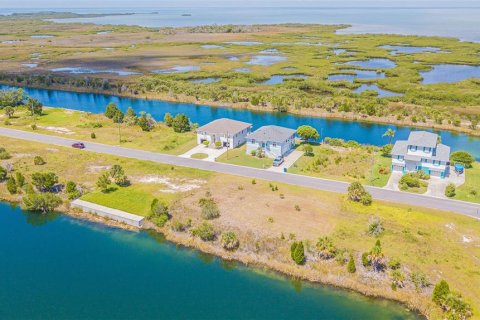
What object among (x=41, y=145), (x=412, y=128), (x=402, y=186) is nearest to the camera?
(x=402, y=186)

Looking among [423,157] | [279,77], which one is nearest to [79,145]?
[423,157]

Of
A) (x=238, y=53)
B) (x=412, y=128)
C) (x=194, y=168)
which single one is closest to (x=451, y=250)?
(x=194, y=168)

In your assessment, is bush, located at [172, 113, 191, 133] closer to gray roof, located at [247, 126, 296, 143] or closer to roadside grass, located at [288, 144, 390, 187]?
gray roof, located at [247, 126, 296, 143]

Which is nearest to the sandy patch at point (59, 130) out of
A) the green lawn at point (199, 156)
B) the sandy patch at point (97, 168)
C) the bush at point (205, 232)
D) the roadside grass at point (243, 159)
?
the sandy patch at point (97, 168)

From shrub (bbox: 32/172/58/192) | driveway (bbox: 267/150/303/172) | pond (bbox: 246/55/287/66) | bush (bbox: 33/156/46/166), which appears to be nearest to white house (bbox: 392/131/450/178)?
driveway (bbox: 267/150/303/172)

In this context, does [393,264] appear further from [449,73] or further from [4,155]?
[449,73]

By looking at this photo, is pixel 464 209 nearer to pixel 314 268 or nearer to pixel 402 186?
pixel 402 186

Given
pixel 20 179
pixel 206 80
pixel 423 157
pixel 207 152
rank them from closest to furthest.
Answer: pixel 20 179 < pixel 423 157 < pixel 207 152 < pixel 206 80
